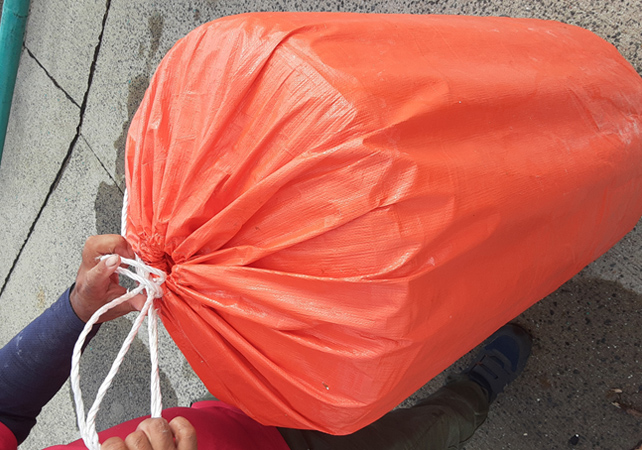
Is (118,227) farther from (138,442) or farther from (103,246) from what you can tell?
(138,442)

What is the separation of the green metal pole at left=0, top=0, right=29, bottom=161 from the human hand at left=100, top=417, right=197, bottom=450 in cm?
220

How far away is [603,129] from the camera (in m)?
0.86

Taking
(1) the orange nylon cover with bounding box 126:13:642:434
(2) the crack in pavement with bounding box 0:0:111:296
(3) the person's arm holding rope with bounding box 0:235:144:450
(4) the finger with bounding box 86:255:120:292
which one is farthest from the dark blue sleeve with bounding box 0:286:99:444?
(2) the crack in pavement with bounding box 0:0:111:296

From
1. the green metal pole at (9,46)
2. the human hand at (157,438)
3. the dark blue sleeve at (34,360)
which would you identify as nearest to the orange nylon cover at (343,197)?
the human hand at (157,438)

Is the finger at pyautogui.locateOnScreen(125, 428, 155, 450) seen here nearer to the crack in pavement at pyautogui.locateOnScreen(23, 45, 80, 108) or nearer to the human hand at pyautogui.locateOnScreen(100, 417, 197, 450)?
the human hand at pyautogui.locateOnScreen(100, 417, 197, 450)

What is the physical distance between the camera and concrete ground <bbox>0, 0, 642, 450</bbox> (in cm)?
121

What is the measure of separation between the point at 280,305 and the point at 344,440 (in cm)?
52

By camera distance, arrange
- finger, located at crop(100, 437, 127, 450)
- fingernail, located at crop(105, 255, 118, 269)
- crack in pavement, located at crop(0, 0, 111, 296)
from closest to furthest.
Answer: finger, located at crop(100, 437, 127, 450) < fingernail, located at crop(105, 255, 118, 269) < crack in pavement, located at crop(0, 0, 111, 296)

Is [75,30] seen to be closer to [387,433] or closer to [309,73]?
[309,73]

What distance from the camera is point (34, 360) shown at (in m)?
0.86

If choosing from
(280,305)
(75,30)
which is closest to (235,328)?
(280,305)

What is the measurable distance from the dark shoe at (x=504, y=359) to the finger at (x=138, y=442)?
1039mm

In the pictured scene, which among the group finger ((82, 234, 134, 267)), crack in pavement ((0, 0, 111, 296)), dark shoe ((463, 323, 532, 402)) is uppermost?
finger ((82, 234, 134, 267))

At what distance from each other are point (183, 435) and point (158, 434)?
0.03 meters
